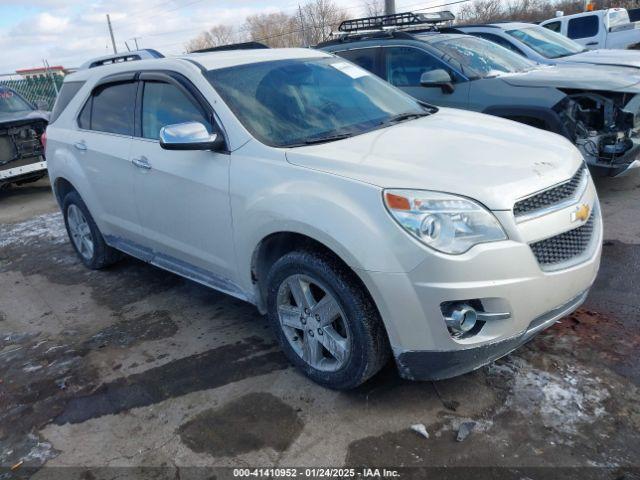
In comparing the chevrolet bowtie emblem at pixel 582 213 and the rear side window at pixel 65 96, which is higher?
the rear side window at pixel 65 96

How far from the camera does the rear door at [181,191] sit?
3.44m

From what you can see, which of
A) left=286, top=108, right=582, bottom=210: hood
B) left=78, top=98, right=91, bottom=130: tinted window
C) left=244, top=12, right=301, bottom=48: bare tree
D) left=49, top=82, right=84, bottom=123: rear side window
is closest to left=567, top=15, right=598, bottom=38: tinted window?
left=286, top=108, right=582, bottom=210: hood

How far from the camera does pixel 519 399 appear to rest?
2.89 meters

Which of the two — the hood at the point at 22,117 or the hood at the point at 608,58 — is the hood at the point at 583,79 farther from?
the hood at the point at 22,117

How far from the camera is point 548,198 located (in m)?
2.77

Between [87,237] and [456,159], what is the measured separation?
388 centimetres

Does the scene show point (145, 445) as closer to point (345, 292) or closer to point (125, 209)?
point (345, 292)

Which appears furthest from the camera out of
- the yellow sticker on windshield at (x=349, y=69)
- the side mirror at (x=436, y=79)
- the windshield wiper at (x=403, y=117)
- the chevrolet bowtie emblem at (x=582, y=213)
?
the side mirror at (x=436, y=79)

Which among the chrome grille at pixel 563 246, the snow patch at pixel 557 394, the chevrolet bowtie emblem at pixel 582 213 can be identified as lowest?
the snow patch at pixel 557 394

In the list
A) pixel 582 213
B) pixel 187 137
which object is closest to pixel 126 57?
pixel 187 137

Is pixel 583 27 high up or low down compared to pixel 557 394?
up

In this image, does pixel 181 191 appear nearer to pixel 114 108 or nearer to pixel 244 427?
pixel 114 108

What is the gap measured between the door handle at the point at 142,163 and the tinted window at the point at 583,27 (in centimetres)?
1470

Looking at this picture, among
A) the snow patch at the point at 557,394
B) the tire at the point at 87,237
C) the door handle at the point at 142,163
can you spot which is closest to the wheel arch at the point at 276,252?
the snow patch at the point at 557,394
